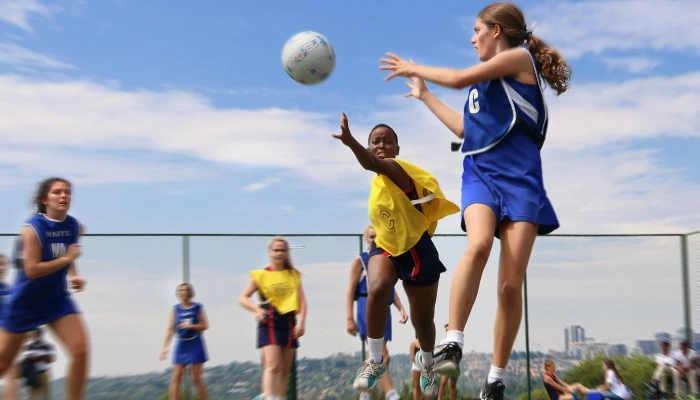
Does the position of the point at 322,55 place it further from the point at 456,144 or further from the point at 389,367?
the point at 389,367

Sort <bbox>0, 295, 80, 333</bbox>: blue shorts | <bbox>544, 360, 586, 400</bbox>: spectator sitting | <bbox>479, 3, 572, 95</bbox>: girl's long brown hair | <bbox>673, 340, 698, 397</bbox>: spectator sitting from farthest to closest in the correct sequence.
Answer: <bbox>673, 340, 698, 397</bbox>: spectator sitting → <bbox>544, 360, 586, 400</bbox>: spectator sitting → <bbox>0, 295, 80, 333</bbox>: blue shorts → <bbox>479, 3, 572, 95</bbox>: girl's long brown hair

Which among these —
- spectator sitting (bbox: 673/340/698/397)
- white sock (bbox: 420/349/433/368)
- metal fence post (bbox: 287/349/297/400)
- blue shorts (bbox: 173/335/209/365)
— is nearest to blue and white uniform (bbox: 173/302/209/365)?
blue shorts (bbox: 173/335/209/365)

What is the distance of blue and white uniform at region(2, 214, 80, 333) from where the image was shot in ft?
19.2

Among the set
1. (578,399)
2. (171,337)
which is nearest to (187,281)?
(171,337)

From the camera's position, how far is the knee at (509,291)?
4.03 metres

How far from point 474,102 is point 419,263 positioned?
4.66 ft

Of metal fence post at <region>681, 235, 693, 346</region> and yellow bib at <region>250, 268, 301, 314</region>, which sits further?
metal fence post at <region>681, 235, 693, 346</region>

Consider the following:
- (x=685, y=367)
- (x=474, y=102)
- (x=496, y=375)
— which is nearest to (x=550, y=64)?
(x=474, y=102)

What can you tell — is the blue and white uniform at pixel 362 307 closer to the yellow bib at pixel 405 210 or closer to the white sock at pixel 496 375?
the yellow bib at pixel 405 210

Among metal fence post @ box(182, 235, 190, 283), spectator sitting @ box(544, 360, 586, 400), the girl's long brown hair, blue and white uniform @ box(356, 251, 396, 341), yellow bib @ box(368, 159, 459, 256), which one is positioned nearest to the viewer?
the girl's long brown hair

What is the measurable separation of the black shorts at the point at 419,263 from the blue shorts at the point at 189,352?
4.95m

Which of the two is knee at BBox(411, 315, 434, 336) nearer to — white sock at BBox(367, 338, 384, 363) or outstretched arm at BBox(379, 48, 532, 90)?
white sock at BBox(367, 338, 384, 363)

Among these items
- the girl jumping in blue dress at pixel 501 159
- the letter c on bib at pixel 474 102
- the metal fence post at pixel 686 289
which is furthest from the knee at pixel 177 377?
the metal fence post at pixel 686 289

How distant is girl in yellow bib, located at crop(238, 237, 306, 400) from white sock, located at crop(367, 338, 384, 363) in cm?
225
